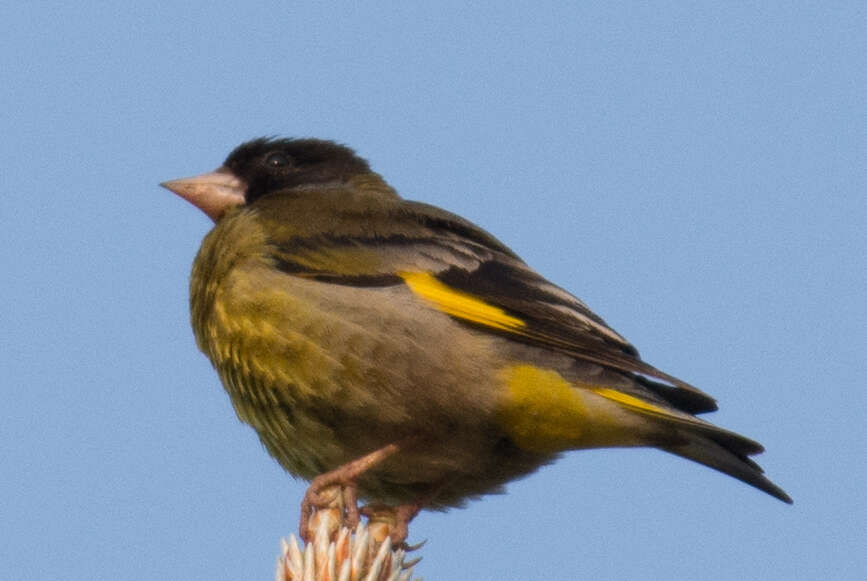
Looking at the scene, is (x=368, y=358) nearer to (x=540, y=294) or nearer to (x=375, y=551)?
(x=540, y=294)

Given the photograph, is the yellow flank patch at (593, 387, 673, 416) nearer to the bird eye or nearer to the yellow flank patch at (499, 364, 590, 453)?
the yellow flank patch at (499, 364, 590, 453)

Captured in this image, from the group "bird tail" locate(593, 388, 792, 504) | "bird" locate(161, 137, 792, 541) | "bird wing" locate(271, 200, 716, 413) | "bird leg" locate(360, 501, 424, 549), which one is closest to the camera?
"bird leg" locate(360, 501, 424, 549)

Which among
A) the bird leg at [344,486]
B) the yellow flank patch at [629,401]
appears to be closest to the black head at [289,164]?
→ the bird leg at [344,486]

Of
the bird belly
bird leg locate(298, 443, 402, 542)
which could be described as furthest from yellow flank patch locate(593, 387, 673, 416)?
bird leg locate(298, 443, 402, 542)

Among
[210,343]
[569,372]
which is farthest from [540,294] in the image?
[210,343]

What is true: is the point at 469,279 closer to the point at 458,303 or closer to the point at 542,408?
the point at 458,303

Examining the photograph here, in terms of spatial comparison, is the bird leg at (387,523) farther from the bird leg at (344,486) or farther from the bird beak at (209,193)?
the bird beak at (209,193)
